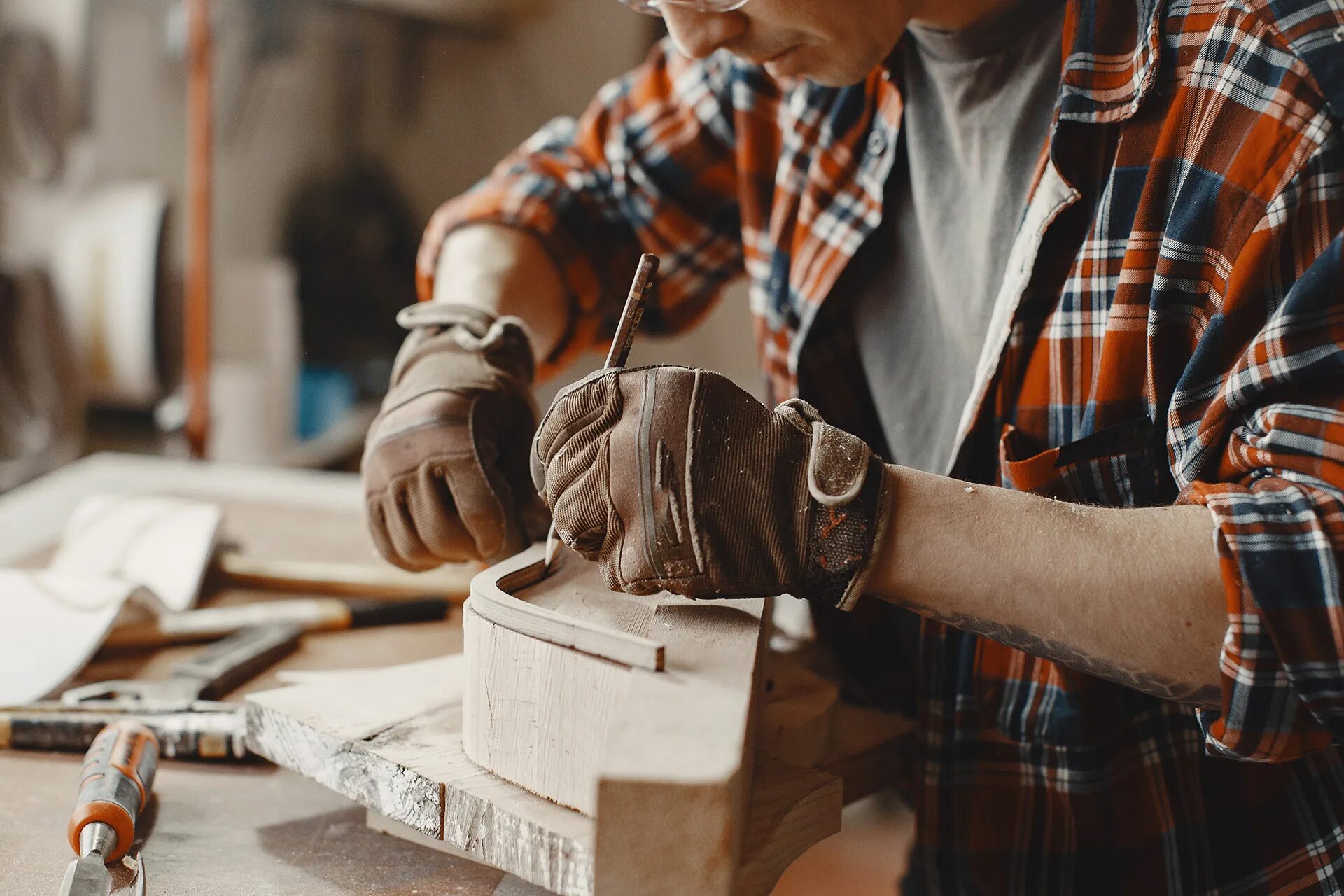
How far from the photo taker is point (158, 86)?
10.8 feet

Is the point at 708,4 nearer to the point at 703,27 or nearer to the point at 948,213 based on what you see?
the point at 703,27

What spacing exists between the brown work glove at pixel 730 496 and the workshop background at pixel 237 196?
81.8 inches

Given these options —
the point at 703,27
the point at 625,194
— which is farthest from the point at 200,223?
the point at 703,27

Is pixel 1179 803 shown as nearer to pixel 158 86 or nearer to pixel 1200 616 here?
pixel 1200 616

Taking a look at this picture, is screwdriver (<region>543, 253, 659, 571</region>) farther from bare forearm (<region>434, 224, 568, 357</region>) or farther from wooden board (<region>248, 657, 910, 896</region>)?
bare forearm (<region>434, 224, 568, 357</region>)

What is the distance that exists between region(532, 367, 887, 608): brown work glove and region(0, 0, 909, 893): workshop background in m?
2.08

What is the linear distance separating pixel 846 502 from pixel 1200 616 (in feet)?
1.01

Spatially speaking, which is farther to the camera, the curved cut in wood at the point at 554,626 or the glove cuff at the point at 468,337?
the glove cuff at the point at 468,337

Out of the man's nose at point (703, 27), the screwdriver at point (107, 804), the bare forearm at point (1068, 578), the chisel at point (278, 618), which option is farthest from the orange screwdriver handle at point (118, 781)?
the man's nose at point (703, 27)

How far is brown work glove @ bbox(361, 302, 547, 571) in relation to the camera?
128 centimetres

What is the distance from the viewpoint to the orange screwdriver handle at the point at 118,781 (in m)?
1.01

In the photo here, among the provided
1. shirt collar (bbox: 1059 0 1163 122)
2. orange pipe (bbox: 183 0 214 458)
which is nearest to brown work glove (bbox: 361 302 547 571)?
shirt collar (bbox: 1059 0 1163 122)

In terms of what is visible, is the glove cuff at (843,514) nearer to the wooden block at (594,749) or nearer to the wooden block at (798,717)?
the wooden block at (594,749)

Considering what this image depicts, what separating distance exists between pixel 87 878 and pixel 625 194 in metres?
1.30
